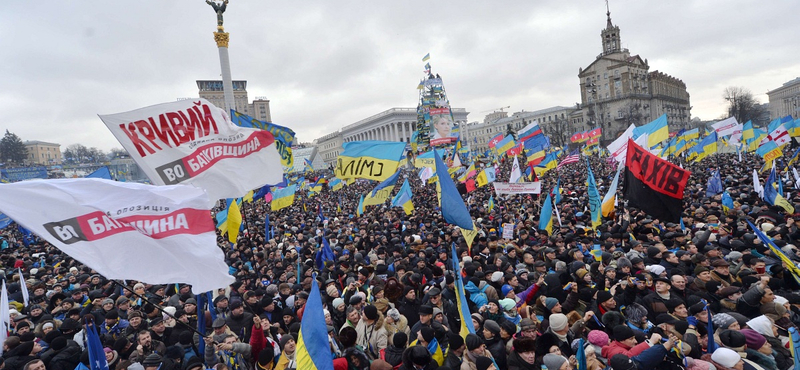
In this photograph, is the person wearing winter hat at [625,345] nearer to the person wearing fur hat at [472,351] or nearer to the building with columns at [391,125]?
the person wearing fur hat at [472,351]

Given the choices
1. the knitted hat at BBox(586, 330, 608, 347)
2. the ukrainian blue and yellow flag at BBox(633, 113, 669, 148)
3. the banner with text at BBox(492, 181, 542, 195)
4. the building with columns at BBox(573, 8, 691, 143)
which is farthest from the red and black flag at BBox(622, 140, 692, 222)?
the building with columns at BBox(573, 8, 691, 143)

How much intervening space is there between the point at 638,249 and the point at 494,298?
3.46m

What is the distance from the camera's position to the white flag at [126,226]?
3281 mm

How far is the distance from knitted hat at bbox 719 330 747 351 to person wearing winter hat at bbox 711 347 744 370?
0.24 meters

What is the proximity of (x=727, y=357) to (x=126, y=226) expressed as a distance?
496 cm

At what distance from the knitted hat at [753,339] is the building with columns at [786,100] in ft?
381

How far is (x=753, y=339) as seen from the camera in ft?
11.6

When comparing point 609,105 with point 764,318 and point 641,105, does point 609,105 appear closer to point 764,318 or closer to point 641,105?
point 641,105

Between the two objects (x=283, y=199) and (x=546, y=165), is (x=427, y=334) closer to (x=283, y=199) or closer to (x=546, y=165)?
(x=283, y=199)

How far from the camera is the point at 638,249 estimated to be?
7.21 m

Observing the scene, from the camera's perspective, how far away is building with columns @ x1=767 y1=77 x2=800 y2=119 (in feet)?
301

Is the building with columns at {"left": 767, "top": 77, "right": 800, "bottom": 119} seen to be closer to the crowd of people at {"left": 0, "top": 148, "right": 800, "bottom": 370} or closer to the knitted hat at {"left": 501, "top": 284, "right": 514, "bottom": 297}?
the crowd of people at {"left": 0, "top": 148, "right": 800, "bottom": 370}

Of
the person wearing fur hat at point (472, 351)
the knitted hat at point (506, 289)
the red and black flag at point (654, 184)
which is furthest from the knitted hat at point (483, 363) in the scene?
the red and black flag at point (654, 184)

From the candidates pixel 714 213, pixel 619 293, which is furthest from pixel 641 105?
pixel 619 293
